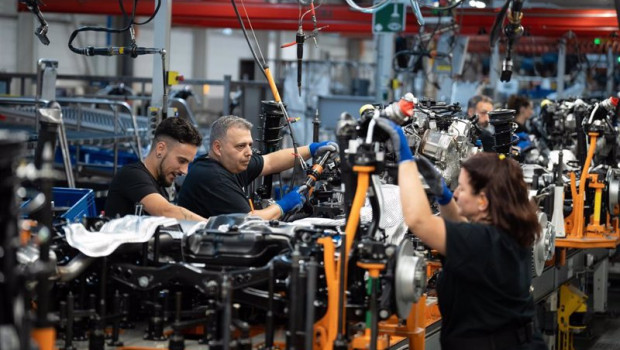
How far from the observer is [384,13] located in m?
10.7

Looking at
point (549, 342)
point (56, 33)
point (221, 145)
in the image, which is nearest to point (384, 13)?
point (549, 342)

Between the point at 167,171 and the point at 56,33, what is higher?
the point at 56,33

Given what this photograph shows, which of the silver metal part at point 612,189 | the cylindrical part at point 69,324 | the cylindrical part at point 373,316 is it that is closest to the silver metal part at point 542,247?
the cylindrical part at point 373,316

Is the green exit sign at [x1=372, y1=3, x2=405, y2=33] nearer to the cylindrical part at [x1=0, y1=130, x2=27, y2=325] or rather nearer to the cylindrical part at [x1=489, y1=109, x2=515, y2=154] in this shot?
the cylindrical part at [x1=489, y1=109, x2=515, y2=154]

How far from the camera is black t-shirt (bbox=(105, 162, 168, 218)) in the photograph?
15.0ft

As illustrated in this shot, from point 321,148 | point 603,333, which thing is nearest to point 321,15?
point 603,333

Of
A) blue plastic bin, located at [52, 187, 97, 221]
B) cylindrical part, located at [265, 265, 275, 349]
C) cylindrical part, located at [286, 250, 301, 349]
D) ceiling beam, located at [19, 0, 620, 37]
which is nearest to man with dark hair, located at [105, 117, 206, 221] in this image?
blue plastic bin, located at [52, 187, 97, 221]

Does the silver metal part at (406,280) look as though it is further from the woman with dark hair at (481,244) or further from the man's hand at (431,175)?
the man's hand at (431,175)

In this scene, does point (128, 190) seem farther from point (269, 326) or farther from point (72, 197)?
point (269, 326)

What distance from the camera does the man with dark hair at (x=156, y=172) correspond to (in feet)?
14.9

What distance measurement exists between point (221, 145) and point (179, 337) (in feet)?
6.35

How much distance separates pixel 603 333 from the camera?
308 inches

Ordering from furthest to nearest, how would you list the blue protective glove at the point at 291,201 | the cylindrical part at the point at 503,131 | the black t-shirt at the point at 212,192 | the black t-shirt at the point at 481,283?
1. the cylindrical part at the point at 503,131
2. the black t-shirt at the point at 212,192
3. the blue protective glove at the point at 291,201
4. the black t-shirt at the point at 481,283

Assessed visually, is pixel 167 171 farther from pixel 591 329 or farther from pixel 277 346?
pixel 591 329
